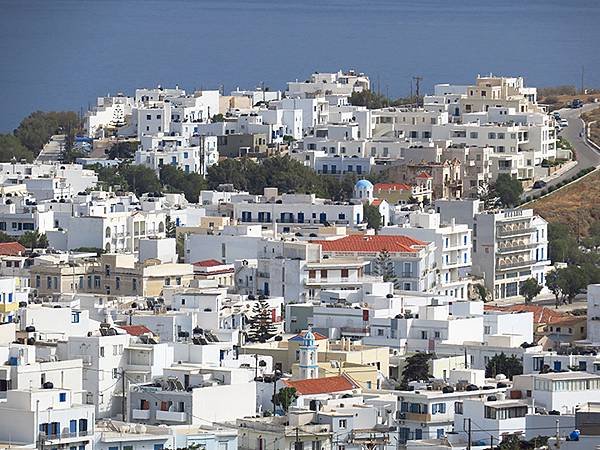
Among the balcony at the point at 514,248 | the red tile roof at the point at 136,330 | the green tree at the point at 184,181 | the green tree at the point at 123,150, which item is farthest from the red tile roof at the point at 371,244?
the green tree at the point at 123,150

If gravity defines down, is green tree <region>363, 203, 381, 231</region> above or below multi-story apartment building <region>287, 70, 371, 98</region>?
below

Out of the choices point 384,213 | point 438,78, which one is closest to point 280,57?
point 438,78

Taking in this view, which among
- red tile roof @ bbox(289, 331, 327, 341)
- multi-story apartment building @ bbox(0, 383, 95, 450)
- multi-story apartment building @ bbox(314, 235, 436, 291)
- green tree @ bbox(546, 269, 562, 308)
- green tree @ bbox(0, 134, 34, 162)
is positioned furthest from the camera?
green tree @ bbox(0, 134, 34, 162)

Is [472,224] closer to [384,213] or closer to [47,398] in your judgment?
[384,213]

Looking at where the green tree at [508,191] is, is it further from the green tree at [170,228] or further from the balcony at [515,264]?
the green tree at [170,228]

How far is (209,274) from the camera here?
49.2 metres

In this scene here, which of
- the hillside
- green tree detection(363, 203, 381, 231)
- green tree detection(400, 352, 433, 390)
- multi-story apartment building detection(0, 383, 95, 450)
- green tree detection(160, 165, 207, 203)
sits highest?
green tree detection(160, 165, 207, 203)

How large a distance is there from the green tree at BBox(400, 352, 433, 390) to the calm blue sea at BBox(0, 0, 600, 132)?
174 ft

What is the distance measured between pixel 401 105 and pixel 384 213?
65.9 feet

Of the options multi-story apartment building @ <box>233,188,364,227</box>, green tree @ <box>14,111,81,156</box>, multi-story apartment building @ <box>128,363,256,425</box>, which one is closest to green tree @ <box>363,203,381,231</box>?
multi-story apartment building @ <box>233,188,364,227</box>

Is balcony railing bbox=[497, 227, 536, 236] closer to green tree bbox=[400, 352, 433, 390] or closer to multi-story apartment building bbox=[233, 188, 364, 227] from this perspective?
multi-story apartment building bbox=[233, 188, 364, 227]

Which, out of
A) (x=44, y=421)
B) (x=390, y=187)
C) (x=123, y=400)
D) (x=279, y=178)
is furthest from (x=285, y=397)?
(x=279, y=178)

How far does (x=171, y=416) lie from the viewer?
34344mm

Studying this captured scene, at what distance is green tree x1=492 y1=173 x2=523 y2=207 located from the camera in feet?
207
